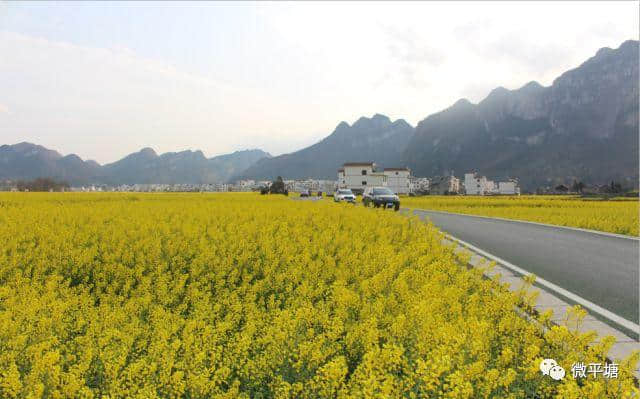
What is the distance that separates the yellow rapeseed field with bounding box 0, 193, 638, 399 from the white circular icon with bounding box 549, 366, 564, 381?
0.09 m

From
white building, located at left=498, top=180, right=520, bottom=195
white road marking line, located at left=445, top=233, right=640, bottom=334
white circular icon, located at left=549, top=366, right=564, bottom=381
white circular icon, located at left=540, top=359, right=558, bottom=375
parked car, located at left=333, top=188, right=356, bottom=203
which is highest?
white circular icon, located at left=540, top=359, right=558, bottom=375

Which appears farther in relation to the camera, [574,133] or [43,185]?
[574,133]

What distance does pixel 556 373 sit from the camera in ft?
9.84

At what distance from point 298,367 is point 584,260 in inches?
372

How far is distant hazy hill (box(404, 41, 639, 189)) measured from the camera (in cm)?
13212

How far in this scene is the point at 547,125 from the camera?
570 ft

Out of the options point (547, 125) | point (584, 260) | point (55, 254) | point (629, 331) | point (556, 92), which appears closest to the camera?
point (629, 331)

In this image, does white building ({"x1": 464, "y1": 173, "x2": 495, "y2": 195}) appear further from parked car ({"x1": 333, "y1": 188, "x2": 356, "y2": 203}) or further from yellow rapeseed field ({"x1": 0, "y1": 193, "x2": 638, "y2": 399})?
yellow rapeseed field ({"x1": 0, "y1": 193, "x2": 638, "y2": 399})

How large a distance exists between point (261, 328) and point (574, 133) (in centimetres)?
18819

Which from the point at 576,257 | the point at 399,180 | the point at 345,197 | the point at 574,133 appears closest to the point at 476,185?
the point at 399,180

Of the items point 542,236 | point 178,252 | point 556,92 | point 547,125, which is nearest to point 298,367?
point 178,252

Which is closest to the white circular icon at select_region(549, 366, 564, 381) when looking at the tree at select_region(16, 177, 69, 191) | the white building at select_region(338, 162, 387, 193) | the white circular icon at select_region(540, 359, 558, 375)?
the white circular icon at select_region(540, 359, 558, 375)

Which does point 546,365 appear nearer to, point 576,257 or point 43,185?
point 576,257

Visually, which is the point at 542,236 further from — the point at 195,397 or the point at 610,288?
the point at 195,397
